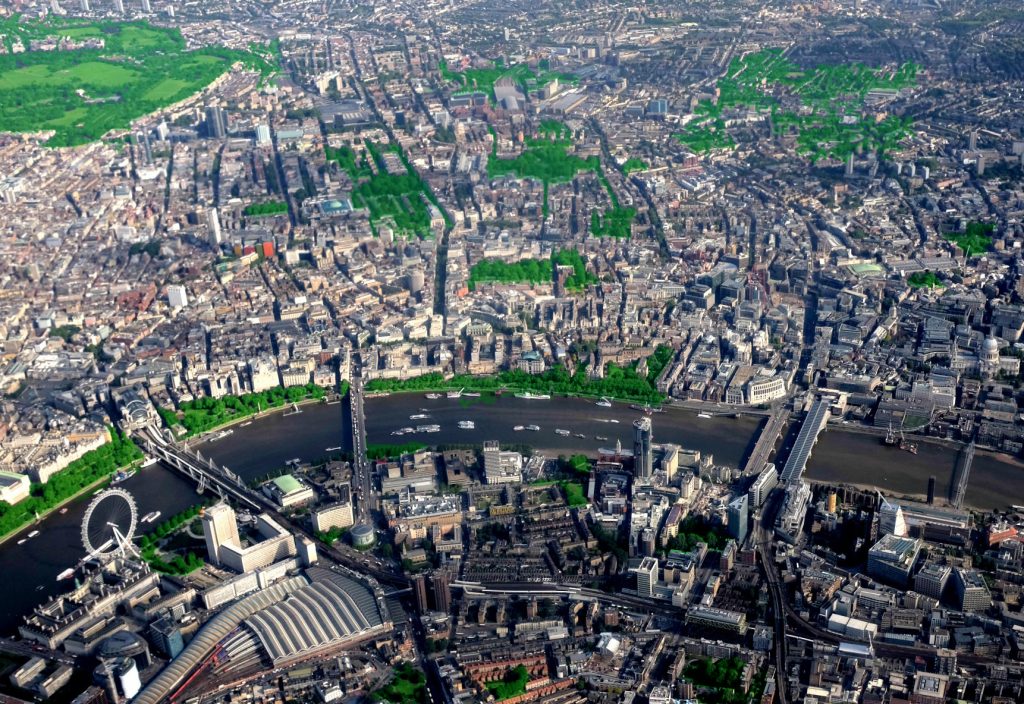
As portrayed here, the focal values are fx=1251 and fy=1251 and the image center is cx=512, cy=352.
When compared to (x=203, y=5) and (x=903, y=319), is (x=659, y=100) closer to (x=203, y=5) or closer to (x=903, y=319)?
(x=903, y=319)

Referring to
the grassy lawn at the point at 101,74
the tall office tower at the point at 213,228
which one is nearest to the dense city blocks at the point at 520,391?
the tall office tower at the point at 213,228

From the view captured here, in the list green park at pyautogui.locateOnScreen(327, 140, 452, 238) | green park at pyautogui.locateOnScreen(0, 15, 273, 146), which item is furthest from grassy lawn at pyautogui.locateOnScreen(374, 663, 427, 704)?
green park at pyautogui.locateOnScreen(0, 15, 273, 146)

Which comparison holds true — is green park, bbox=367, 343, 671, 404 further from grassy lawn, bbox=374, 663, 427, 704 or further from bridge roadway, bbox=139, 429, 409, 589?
grassy lawn, bbox=374, 663, 427, 704

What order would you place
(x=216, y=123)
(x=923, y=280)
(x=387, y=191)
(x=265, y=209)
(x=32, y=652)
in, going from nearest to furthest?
1. (x=32, y=652)
2. (x=923, y=280)
3. (x=265, y=209)
4. (x=387, y=191)
5. (x=216, y=123)

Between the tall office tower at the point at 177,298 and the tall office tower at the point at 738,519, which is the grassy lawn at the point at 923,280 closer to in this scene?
the tall office tower at the point at 738,519

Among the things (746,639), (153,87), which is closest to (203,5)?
(153,87)

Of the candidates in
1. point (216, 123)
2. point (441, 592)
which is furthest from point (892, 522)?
point (216, 123)

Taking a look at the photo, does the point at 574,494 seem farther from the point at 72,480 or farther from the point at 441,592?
the point at 72,480
